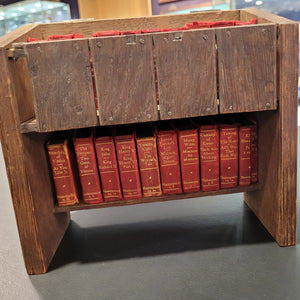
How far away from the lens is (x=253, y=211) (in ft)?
6.05

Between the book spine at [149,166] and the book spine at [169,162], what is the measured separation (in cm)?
2

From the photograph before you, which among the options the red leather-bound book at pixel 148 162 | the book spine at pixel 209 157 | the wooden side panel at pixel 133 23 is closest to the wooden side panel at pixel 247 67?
the book spine at pixel 209 157

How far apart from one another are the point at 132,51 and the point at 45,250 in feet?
2.70

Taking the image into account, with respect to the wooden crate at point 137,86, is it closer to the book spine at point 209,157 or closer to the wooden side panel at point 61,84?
the wooden side panel at point 61,84

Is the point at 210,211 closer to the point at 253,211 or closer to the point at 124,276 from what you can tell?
the point at 253,211

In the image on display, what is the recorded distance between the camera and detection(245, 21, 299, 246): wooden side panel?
1.36 meters

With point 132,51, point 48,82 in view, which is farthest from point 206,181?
point 48,82

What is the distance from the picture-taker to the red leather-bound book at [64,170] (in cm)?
153

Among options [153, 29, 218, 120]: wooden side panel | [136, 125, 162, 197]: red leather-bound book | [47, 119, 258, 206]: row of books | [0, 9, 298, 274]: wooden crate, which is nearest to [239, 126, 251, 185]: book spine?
[47, 119, 258, 206]: row of books

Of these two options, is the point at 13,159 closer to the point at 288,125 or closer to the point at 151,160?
the point at 151,160

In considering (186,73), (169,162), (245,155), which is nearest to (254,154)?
(245,155)

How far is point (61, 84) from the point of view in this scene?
1.32 metres

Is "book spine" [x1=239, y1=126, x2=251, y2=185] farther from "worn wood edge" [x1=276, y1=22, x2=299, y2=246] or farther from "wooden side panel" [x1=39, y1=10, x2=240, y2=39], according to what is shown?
"wooden side panel" [x1=39, y1=10, x2=240, y2=39]

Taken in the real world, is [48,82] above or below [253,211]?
above
